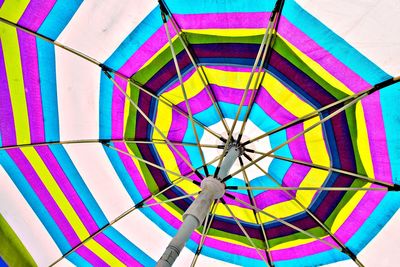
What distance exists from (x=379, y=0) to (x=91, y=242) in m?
3.14

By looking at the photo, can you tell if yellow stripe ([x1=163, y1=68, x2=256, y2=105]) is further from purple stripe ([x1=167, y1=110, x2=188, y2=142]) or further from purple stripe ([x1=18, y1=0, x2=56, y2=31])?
purple stripe ([x1=18, y1=0, x2=56, y2=31])

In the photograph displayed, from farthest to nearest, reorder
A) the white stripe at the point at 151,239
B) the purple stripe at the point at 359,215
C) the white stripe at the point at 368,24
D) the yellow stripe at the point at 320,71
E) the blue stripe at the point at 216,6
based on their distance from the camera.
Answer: the white stripe at the point at 151,239 < the purple stripe at the point at 359,215 < the yellow stripe at the point at 320,71 < the blue stripe at the point at 216,6 < the white stripe at the point at 368,24

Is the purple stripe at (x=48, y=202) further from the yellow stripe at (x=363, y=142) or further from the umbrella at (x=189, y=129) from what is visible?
the yellow stripe at (x=363, y=142)

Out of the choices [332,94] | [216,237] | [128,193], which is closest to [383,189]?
[332,94]

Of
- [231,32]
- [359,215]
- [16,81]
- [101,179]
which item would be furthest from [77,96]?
[359,215]

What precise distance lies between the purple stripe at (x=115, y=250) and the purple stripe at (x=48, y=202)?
0.72 ft

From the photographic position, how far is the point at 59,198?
3.64 meters

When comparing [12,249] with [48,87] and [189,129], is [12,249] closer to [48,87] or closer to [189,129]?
[48,87]

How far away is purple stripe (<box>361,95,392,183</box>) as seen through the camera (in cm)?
268

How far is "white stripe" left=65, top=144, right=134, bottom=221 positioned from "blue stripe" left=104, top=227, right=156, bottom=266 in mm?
165

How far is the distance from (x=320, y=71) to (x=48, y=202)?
2713 mm

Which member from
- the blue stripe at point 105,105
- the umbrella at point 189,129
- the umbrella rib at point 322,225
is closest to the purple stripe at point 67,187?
the umbrella at point 189,129

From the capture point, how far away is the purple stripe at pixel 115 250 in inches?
147

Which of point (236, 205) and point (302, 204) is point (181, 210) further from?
point (302, 204)
